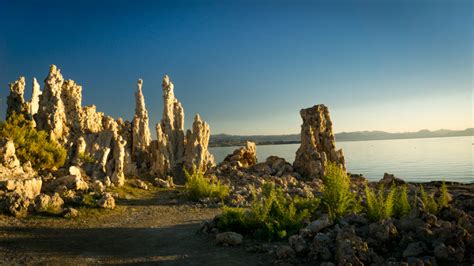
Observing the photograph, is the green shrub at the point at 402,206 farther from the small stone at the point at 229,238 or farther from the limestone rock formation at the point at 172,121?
the limestone rock formation at the point at 172,121

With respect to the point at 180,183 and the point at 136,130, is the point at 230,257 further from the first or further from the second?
the point at 136,130

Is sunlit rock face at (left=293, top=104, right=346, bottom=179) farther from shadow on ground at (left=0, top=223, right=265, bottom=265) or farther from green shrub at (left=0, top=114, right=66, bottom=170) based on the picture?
shadow on ground at (left=0, top=223, right=265, bottom=265)

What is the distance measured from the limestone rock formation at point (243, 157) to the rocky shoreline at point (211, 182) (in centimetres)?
16

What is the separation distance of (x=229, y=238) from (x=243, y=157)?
111 feet

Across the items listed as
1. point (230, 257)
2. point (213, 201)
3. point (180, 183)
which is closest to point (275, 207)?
point (230, 257)

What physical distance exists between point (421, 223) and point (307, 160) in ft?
92.8

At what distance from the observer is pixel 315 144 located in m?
41.4

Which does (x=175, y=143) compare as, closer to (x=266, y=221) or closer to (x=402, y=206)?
(x=266, y=221)

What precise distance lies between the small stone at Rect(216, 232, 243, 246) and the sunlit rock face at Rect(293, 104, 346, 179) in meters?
26.0

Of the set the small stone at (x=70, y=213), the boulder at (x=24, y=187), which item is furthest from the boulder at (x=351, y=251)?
the boulder at (x=24, y=187)

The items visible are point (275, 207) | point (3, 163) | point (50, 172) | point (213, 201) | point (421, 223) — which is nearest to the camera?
point (421, 223)

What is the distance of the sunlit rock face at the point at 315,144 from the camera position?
130 ft

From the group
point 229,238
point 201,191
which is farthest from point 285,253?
point 201,191

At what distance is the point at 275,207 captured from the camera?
16031 mm
